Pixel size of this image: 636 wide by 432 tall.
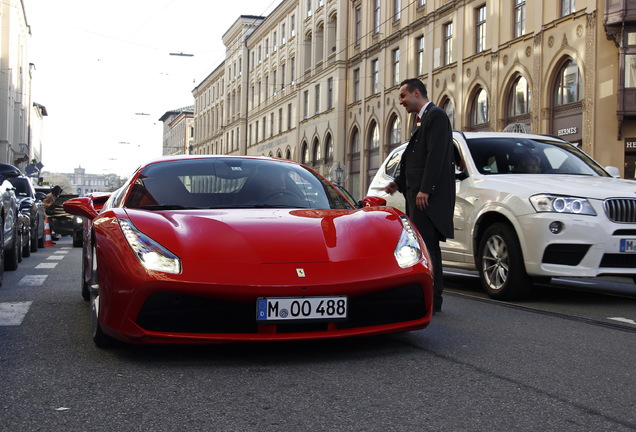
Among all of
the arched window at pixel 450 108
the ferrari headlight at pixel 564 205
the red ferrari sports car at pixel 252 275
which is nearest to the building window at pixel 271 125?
the arched window at pixel 450 108

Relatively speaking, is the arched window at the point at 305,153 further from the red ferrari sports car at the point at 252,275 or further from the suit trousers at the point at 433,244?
the red ferrari sports car at the point at 252,275

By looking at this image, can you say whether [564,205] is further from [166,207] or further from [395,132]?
[395,132]

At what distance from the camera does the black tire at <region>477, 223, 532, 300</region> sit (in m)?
7.26

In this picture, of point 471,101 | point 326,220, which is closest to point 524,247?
point 326,220

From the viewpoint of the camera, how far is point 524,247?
7.22 m

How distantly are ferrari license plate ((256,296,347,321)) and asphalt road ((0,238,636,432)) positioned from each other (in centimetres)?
25

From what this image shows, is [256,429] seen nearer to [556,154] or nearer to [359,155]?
[556,154]

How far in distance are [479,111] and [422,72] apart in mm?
6178

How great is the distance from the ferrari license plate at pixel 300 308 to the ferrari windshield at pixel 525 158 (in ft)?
14.4

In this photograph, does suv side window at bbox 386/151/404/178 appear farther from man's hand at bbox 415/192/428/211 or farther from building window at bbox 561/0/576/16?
building window at bbox 561/0/576/16

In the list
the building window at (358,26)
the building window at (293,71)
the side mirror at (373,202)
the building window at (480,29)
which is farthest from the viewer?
the building window at (293,71)

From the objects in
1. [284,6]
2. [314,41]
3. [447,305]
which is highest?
[284,6]

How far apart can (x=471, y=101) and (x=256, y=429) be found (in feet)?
96.3

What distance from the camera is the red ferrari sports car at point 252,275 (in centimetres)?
399
